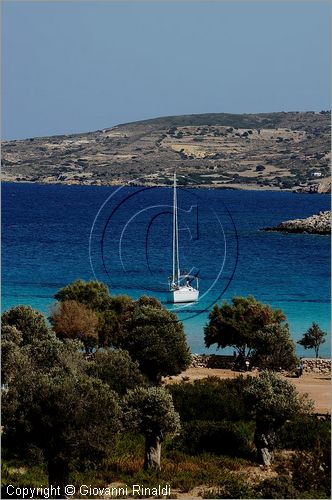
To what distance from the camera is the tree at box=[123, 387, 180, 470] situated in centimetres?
1531

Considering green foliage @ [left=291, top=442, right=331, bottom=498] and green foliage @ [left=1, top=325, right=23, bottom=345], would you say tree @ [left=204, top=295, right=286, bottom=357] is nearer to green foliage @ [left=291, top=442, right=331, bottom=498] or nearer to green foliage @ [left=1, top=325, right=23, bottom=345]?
green foliage @ [left=1, top=325, right=23, bottom=345]

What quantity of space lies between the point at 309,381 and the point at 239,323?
3.18 m

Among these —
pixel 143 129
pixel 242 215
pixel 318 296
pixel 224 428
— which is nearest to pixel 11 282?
pixel 318 296

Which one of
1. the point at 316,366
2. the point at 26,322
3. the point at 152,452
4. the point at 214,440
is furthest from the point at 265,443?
the point at 316,366

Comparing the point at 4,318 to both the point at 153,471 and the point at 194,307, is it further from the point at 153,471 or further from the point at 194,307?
the point at 194,307

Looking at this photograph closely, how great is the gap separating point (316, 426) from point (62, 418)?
6.17 meters

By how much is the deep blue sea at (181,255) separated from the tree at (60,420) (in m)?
9.34

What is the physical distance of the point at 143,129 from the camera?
148625 mm

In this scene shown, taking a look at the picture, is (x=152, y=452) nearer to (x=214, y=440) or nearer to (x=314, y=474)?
(x=214, y=440)

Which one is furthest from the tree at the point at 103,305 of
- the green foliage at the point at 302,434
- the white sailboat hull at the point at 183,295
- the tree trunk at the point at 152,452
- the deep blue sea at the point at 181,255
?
the tree trunk at the point at 152,452

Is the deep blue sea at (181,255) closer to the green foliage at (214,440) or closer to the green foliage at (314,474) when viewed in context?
the green foliage at (214,440)

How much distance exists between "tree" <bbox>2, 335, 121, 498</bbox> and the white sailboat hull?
20120 millimetres

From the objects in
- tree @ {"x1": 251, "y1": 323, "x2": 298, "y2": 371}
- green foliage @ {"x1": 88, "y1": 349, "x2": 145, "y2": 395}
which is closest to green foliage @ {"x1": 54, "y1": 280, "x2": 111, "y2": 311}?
tree @ {"x1": 251, "y1": 323, "x2": 298, "y2": 371}

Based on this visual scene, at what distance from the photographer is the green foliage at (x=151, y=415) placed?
604 inches
